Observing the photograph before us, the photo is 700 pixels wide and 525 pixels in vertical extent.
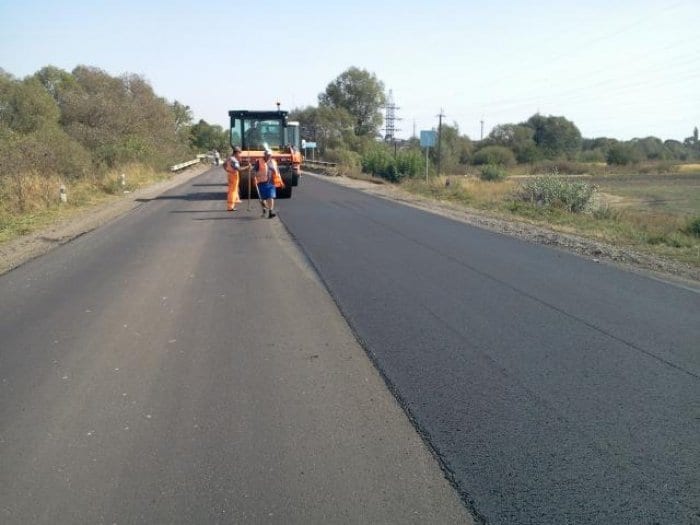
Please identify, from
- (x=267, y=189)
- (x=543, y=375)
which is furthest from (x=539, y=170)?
(x=543, y=375)

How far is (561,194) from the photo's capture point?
24.9m

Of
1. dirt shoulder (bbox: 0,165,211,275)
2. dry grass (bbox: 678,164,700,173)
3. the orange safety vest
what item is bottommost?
dry grass (bbox: 678,164,700,173)

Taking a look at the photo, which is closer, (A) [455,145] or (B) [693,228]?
(B) [693,228]

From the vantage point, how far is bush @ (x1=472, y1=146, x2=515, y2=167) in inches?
3579

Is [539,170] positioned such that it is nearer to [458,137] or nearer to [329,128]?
[458,137]

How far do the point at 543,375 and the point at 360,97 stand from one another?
10842 centimetres

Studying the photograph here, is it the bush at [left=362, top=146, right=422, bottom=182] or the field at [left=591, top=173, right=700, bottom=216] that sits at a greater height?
the bush at [left=362, top=146, right=422, bottom=182]

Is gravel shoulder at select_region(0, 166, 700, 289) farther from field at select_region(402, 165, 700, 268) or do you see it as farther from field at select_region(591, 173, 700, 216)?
field at select_region(591, 173, 700, 216)

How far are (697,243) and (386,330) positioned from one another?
1153 centimetres

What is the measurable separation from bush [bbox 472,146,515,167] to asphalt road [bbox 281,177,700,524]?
266ft

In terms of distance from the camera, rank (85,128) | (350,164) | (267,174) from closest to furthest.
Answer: (267,174)
(85,128)
(350,164)

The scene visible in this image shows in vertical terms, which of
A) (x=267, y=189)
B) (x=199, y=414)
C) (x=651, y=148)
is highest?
(x=267, y=189)

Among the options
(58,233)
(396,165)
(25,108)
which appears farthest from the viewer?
(396,165)

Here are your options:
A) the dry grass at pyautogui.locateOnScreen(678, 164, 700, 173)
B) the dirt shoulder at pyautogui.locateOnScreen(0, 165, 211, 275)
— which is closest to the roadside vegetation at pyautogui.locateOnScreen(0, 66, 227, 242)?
the dirt shoulder at pyautogui.locateOnScreen(0, 165, 211, 275)
